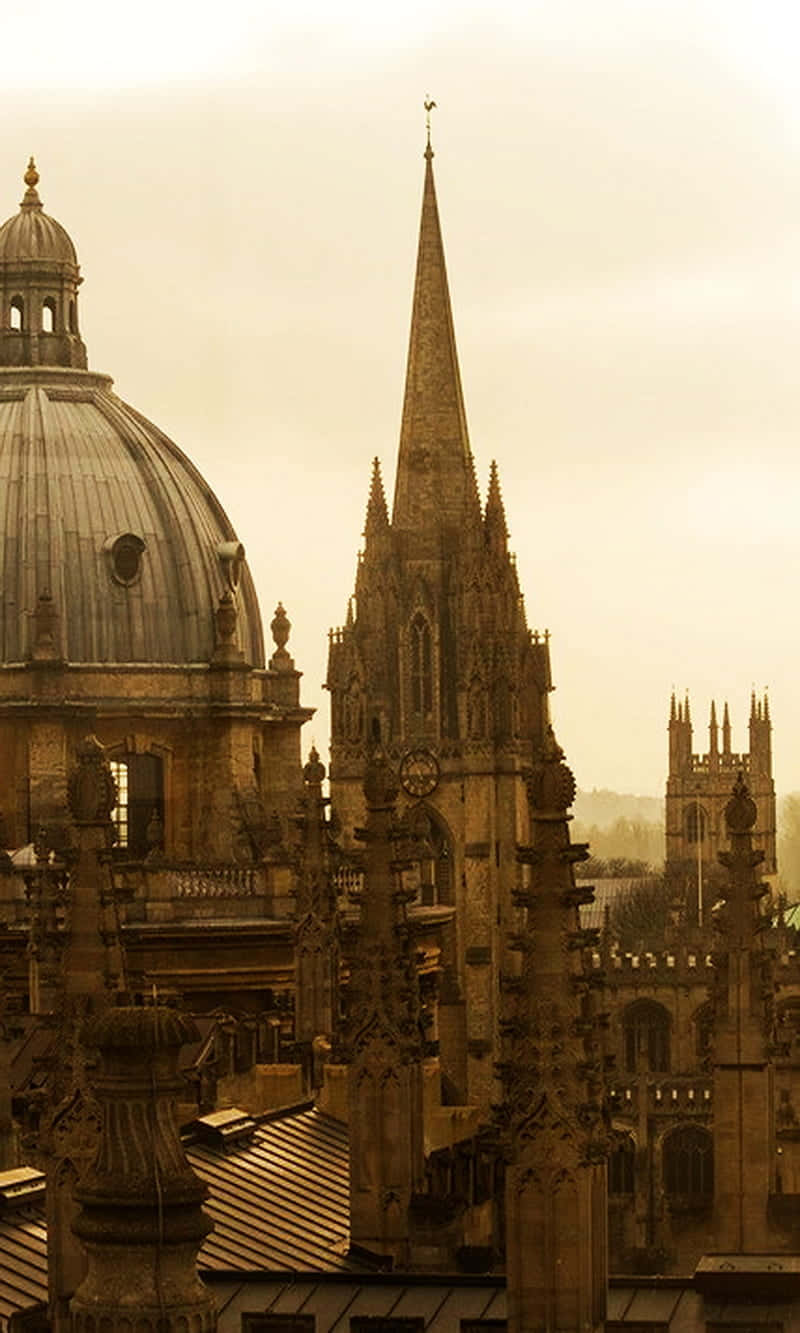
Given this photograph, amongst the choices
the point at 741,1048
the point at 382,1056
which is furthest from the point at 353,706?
the point at 382,1056

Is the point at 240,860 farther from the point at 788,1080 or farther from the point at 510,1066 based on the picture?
the point at 510,1066

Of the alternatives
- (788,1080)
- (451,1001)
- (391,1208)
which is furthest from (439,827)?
(391,1208)

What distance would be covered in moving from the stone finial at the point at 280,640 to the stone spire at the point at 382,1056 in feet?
199

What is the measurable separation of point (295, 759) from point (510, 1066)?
71.3 meters

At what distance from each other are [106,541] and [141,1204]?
246ft

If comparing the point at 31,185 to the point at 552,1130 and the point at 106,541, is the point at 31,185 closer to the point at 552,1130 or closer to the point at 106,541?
the point at 106,541

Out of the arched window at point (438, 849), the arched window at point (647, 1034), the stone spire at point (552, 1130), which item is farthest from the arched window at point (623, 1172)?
the stone spire at point (552, 1130)

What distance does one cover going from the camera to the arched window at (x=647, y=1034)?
16262 cm

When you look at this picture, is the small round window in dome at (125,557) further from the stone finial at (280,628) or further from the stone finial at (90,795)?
the stone finial at (90,795)

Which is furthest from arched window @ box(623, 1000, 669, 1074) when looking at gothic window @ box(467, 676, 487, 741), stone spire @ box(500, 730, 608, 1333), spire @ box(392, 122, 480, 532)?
stone spire @ box(500, 730, 608, 1333)

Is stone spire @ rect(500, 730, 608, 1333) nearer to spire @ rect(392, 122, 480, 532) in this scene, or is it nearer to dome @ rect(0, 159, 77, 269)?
dome @ rect(0, 159, 77, 269)

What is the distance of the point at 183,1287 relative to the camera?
1315 inches

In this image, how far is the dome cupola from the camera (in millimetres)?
112312

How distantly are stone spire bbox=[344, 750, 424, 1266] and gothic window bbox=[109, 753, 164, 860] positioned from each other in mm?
55195
